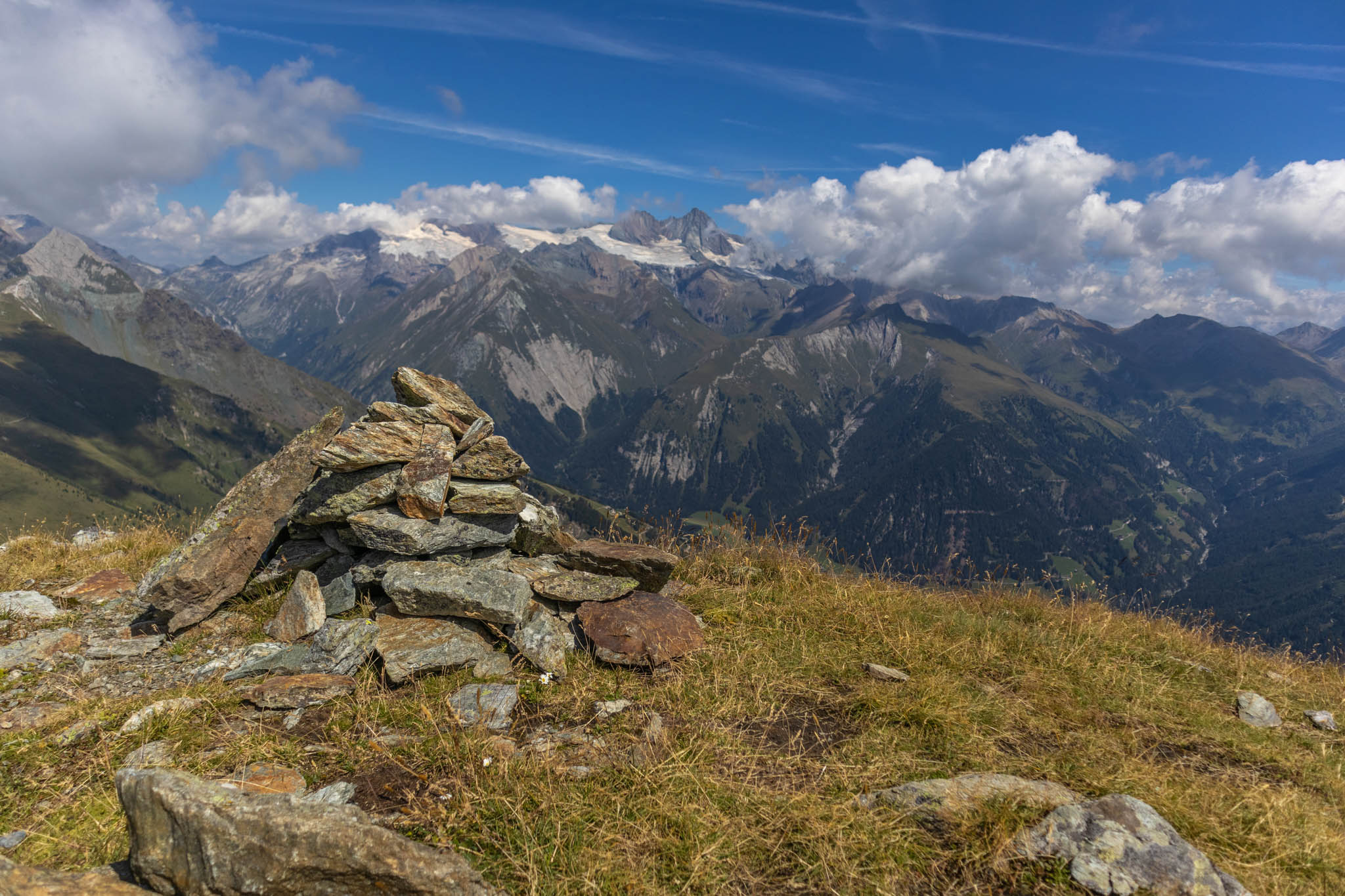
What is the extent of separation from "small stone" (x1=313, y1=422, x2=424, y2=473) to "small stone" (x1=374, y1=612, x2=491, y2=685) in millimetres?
2856

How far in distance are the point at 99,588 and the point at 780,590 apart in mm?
14286

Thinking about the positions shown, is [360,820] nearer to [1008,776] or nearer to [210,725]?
[210,725]

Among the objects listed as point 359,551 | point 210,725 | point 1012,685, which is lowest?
point 210,725

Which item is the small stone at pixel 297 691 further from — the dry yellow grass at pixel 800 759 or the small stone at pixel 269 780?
the small stone at pixel 269 780

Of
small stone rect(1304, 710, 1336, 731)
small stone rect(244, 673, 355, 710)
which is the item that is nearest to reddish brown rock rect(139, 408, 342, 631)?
small stone rect(244, 673, 355, 710)

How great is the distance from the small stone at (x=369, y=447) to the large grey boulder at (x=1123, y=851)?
1090cm

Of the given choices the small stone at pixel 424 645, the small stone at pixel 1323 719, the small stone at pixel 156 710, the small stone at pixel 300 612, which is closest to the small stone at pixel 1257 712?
the small stone at pixel 1323 719

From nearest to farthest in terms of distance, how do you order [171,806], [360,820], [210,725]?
1. [171,806]
2. [360,820]
3. [210,725]

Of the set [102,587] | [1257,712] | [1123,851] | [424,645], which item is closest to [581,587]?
[424,645]

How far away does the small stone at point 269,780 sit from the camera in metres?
6.09

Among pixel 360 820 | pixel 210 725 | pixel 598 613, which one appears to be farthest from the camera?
pixel 598 613

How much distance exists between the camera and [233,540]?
11.4 m

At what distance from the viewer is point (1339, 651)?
1216 cm

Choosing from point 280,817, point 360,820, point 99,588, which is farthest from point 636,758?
point 99,588
